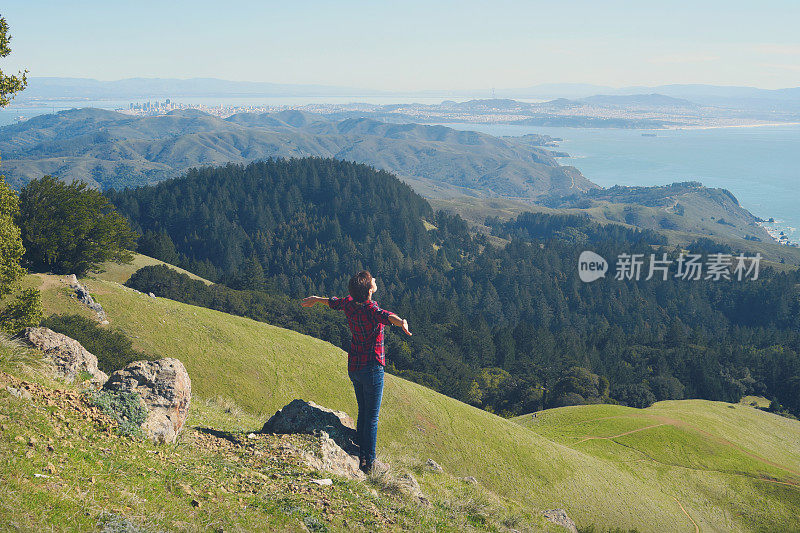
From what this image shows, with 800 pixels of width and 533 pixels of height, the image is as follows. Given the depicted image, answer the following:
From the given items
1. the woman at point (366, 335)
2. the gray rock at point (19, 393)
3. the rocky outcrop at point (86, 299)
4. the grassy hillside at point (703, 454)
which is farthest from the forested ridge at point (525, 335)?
the woman at point (366, 335)

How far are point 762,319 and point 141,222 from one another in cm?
26382

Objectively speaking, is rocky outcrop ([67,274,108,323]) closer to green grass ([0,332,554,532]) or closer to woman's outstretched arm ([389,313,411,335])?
green grass ([0,332,554,532])

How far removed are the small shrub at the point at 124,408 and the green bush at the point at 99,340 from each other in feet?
61.4

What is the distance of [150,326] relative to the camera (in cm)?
3678

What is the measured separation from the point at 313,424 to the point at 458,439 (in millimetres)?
25454

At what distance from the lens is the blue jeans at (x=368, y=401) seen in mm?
11961

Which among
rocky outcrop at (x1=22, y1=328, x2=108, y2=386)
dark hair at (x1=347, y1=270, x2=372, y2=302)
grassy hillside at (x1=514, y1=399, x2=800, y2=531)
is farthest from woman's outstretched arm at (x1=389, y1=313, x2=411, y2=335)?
grassy hillside at (x1=514, y1=399, x2=800, y2=531)

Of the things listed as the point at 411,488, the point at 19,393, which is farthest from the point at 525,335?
the point at 19,393

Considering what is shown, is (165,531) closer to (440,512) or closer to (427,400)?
(440,512)

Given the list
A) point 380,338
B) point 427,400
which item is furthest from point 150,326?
point 380,338

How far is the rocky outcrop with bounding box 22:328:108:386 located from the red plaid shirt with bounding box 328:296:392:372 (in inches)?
387

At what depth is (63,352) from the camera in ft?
54.1

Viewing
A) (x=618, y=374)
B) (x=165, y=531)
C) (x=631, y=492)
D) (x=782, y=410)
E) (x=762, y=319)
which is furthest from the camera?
(x=762, y=319)

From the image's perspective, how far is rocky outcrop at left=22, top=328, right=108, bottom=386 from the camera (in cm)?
1584
